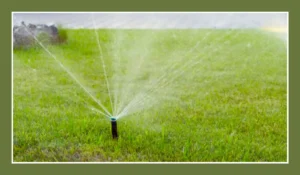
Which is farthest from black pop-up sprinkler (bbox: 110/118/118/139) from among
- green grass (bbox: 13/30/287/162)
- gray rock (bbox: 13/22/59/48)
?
gray rock (bbox: 13/22/59/48)

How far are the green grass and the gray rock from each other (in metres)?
0.13

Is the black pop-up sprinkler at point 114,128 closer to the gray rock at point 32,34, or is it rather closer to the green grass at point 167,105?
the green grass at point 167,105

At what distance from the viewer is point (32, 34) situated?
5895 mm

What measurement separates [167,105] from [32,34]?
7.46 ft

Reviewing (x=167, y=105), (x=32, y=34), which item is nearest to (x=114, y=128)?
(x=167, y=105)

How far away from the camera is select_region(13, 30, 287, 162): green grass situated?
4.79 metres

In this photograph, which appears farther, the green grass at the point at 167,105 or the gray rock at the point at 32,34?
the gray rock at the point at 32,34

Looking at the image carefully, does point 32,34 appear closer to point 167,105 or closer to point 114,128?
point 114,128

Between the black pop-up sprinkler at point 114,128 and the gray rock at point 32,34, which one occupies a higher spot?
the gray rock at point 32,34

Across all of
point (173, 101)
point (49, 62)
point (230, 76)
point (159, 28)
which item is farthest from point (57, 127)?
point (230, 76)

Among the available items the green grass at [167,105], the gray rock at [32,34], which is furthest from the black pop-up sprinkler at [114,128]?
the gray rock at [32,34]

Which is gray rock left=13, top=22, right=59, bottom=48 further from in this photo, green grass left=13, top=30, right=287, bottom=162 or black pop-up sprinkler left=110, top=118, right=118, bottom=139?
black pop-up sprinkler left=110, top=118, right=118, bottom=139

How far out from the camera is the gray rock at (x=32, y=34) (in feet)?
18.5

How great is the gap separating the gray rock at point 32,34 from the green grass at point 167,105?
13 centimetres
